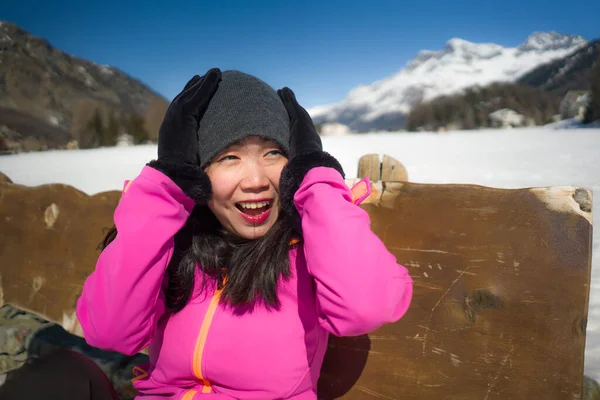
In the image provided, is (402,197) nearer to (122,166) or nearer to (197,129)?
(197,129)

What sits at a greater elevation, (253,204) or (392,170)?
(392,170)

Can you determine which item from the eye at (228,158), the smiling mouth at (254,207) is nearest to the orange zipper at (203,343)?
the smiling mouth at (254,207)

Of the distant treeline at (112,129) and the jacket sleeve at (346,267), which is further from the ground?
the distant treeline at (112,129)

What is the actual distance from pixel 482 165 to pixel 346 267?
4.32 m

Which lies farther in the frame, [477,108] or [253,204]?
[477,108]

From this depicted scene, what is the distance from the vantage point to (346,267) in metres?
0.95

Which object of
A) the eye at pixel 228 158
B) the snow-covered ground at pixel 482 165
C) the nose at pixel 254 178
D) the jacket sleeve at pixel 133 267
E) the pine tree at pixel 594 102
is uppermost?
the pine tree at pixel 594 102

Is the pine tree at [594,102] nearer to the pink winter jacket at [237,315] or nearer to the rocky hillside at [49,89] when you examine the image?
the pink winter jacket at [237,315]

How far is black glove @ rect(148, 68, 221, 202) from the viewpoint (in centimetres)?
112

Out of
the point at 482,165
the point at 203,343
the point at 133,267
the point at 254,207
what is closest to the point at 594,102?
the point at 482,165

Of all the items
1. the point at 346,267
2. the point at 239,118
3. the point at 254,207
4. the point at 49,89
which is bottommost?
the point at 346,267

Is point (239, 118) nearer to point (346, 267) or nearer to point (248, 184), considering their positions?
point (248, 184)

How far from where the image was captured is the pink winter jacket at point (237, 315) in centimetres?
97

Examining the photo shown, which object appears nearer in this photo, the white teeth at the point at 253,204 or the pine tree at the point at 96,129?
the white teeth at the point at 253,204
